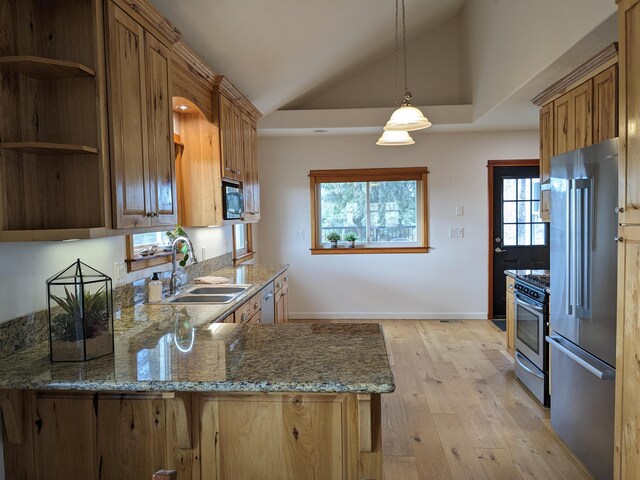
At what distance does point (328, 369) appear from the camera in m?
1.43

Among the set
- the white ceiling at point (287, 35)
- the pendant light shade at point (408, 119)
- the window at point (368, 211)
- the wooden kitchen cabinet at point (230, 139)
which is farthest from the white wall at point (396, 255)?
the pendant light shade at point (408, 119)

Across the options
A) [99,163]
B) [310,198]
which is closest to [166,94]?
[99,163]

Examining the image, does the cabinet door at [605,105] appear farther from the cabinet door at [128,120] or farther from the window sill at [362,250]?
the window sill at [362,250]

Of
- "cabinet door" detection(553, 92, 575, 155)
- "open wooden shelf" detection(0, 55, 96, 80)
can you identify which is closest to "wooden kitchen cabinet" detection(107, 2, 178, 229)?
"open wooden shelf" detection(0, 55, 96, 80)

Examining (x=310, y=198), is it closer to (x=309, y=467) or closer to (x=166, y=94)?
(x=166, y=94)

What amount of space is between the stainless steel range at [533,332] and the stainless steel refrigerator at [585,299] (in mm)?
349

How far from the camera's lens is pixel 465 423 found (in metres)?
2.93

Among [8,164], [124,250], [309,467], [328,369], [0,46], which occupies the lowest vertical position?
[309,467]

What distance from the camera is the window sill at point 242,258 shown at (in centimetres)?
462

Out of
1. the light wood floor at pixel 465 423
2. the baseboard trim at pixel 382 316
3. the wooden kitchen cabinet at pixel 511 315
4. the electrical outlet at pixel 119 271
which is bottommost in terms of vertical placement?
the light wood floor at pixel 465 423

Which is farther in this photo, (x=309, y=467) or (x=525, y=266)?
(x=525, y=266)

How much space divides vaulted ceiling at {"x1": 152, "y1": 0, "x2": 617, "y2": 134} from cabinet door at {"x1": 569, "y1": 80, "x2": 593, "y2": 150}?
17 centimetres

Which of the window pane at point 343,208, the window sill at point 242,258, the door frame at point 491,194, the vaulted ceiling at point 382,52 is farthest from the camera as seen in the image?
the window pane at point 343,208

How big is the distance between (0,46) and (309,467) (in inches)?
72.6
